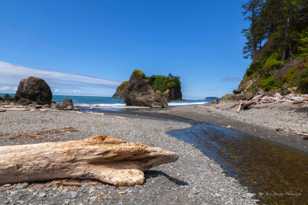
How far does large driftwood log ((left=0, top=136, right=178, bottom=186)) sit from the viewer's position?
5934 millimetres

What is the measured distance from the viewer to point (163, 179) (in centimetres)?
710

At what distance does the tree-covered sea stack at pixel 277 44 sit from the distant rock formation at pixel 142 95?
19778mm

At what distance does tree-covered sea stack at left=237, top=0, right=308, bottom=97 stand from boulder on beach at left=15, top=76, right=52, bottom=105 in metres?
37.8

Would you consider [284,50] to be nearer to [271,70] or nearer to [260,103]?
[271,70]

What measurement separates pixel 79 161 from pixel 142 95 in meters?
56.2

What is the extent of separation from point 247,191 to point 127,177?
12.1 feet

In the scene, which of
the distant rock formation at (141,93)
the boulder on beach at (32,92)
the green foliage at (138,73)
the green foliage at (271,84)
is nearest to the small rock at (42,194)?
the green foliage at (271,84)

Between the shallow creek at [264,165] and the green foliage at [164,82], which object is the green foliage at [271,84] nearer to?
the shallow creek at [264,165]

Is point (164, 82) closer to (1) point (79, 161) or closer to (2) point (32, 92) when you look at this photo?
(2) point (32, 92)

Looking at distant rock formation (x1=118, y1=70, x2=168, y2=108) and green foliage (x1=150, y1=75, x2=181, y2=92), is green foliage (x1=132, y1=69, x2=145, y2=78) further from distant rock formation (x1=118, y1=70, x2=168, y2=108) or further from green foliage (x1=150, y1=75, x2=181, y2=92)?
green foliage (x1=150, y1=75, x2=181, y2=92)

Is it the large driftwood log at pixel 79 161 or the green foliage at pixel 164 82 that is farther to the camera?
the green foliage at pixel 164 82

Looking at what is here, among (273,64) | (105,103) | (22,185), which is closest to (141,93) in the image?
(105,103)

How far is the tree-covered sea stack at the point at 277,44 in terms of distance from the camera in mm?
38969

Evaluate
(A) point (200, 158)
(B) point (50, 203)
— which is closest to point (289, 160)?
(A) point (200, 158)
